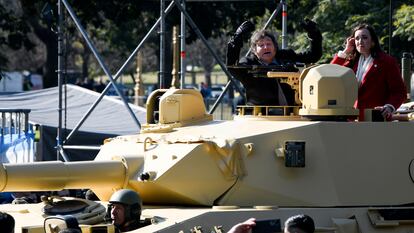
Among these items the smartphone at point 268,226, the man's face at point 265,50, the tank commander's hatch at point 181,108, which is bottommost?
the smartphone at point 268,226

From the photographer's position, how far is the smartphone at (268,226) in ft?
33.8

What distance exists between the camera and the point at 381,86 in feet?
40.5

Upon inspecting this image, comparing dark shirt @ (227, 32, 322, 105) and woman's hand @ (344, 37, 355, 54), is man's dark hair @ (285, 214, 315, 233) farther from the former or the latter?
woman's hand @ (344, 37, 355, 54)

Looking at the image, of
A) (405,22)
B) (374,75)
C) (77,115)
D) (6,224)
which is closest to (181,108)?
(374,75)

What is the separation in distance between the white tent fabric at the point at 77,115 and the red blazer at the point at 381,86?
7297 mm

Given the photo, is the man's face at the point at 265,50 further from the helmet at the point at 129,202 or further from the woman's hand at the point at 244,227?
the woman's hand at the point at 244,227

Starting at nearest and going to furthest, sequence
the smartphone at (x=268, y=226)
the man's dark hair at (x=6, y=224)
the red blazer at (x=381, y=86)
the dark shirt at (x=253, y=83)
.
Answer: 1. the man's dark hair at (x=6, y=224)
2. the smartphone at (x=268, y=226)
3. the dark shirt at (x=253, y=83)
4. the red blazer at (x=381, y=86)

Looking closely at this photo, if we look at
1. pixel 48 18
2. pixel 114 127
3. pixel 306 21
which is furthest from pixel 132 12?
pixel 306 21

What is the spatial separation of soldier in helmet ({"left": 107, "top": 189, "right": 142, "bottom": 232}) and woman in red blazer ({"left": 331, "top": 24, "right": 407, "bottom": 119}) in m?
2.98

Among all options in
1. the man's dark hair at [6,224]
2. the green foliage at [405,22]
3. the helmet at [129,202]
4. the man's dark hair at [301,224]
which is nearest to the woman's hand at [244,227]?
the man's dark hair at [301,224]

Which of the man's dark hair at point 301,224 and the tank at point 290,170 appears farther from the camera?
the tank at point 290,170

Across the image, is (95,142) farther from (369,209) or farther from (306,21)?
(369,209)

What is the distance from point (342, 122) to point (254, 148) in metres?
0.87

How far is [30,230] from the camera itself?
10.3m
